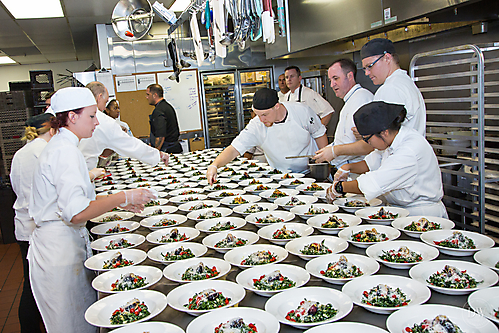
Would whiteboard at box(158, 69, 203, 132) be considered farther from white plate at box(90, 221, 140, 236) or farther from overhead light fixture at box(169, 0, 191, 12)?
white plate at box(90, 221, 140, 236)

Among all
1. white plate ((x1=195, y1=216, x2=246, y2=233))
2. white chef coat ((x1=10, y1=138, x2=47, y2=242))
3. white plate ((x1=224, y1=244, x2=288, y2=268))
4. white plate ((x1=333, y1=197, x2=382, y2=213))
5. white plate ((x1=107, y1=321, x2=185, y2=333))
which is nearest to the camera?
white plate ((x1=107, y1=321, x2=185, y2=333))

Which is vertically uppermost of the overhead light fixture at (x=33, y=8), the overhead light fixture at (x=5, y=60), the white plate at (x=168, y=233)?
the overhead light fixture at (x=5, y=60)

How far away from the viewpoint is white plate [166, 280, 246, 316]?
1.36m

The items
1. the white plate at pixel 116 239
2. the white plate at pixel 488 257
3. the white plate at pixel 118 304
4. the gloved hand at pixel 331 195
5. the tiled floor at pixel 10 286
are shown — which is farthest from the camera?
the tiled floor at pixel 10 286

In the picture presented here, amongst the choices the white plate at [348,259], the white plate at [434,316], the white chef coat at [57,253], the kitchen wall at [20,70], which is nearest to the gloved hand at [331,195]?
the white plate at [348,259]

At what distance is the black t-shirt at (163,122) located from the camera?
5.68 m

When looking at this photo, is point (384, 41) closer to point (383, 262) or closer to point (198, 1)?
point (198, 1)

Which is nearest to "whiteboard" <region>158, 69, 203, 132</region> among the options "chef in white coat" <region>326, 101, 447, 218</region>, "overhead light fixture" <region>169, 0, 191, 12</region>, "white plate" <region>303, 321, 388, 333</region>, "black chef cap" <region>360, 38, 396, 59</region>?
"overhead light fixture" <region>169, 0, 191, 12</region>

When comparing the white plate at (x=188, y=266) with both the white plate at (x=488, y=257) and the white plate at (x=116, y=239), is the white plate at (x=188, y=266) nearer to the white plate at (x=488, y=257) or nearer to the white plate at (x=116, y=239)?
the white plate at (x=116, y=239)

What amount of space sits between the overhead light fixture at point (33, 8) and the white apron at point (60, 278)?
16.1 feet

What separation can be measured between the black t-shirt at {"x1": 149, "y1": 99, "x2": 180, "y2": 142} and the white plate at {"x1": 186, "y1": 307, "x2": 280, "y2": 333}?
4698 mm

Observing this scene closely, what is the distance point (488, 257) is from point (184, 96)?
6.98 m

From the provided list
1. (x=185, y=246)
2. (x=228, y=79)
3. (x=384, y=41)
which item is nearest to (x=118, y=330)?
(x=185, y=246)

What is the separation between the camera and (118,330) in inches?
48.3
